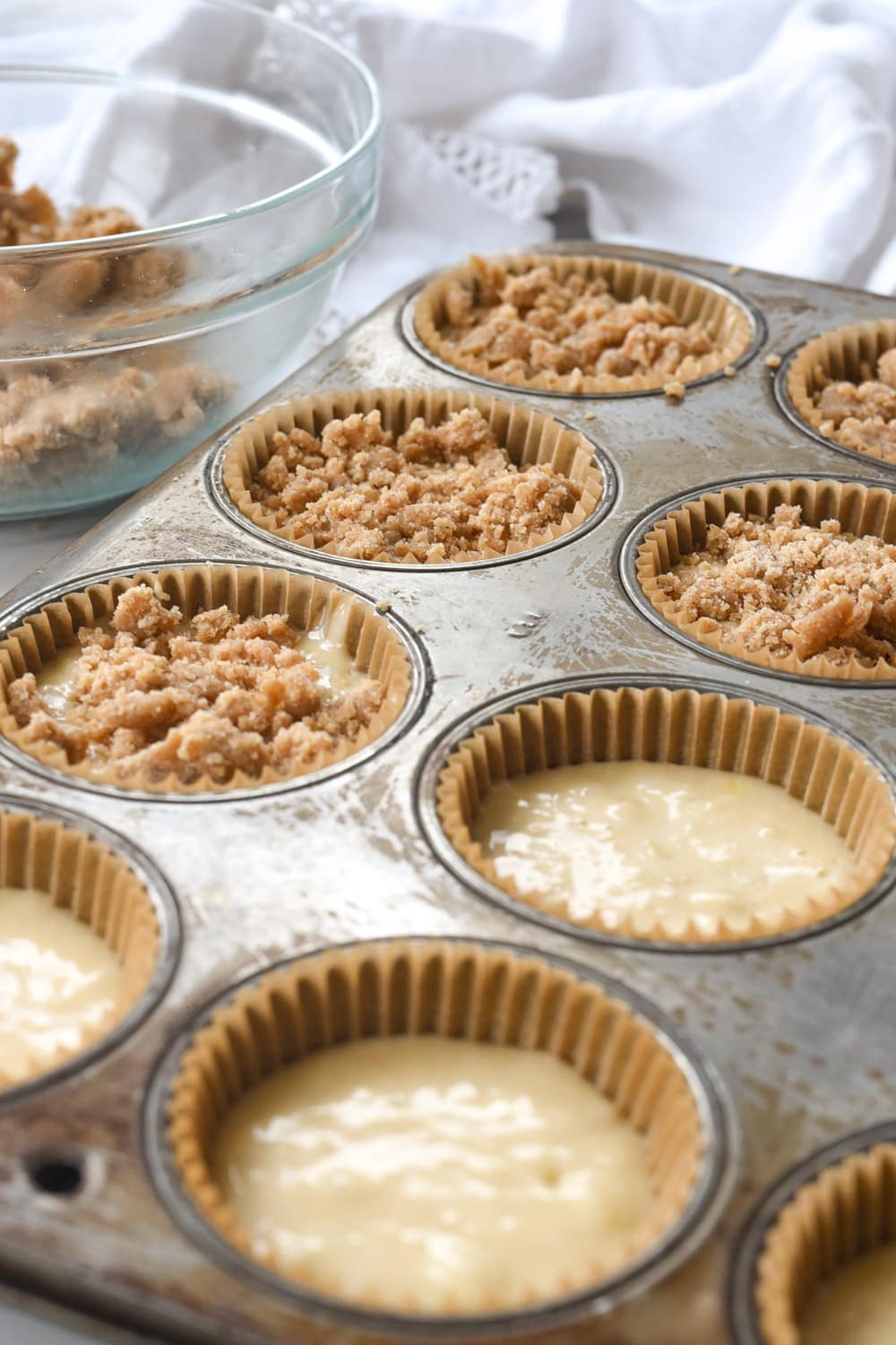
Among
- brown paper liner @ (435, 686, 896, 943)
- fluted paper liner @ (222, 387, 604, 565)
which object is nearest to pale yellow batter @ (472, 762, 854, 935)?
brown paper liner @ (435, 686, 896, 943)

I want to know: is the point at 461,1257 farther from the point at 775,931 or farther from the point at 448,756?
the point at 448,756

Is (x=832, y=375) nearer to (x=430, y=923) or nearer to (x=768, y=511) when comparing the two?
(x=768, y=511)

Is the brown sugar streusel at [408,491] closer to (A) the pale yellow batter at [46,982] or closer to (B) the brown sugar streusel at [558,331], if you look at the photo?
(B) the brown sugar streusel at [558,331]

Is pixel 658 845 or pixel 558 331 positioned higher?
pixel 558 331

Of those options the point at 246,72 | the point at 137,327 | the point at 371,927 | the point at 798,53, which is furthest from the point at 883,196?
the point at 371,927

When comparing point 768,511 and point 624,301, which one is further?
point 624,301

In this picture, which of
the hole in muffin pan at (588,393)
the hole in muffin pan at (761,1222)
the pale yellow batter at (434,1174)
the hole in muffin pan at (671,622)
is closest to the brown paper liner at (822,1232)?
the hole in muffin pan at (761,1222)

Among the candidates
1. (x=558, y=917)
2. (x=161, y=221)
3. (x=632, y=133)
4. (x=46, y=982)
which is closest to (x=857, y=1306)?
(x=558, y=917)
